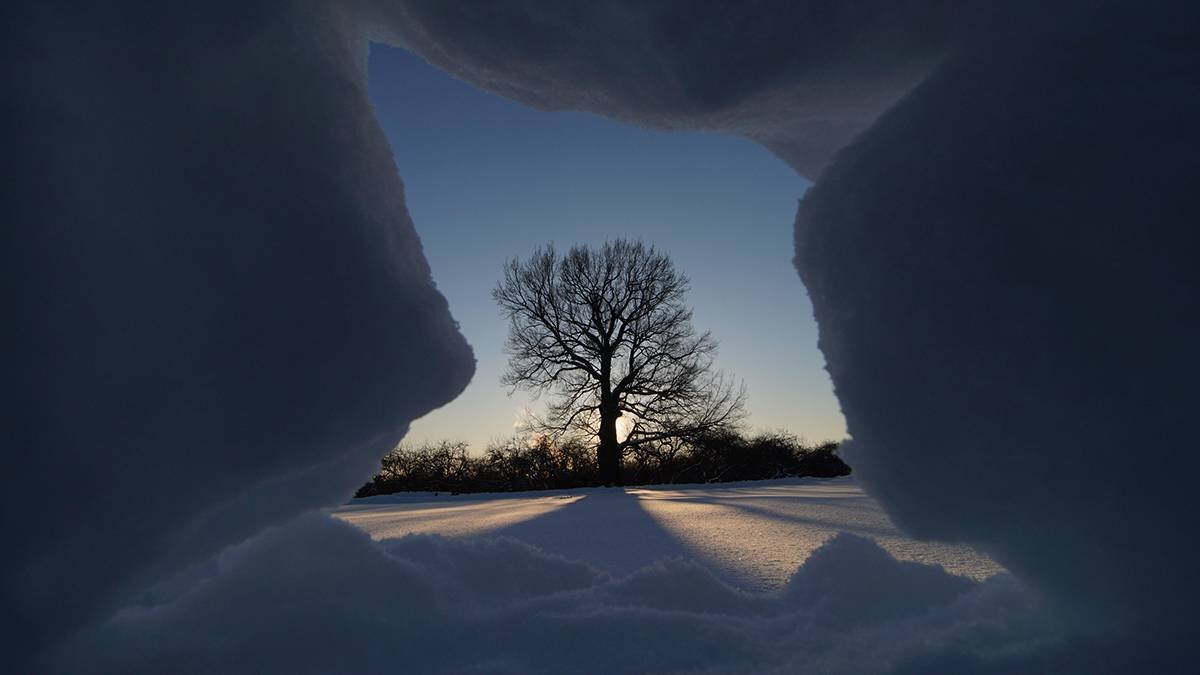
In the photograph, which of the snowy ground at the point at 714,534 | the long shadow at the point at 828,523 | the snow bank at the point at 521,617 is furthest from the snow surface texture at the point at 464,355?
the long shadow at the point at 828,523

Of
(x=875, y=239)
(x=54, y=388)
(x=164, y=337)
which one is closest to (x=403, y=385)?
(x=164, y=337)

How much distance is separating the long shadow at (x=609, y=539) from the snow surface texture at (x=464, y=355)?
61 centimetres

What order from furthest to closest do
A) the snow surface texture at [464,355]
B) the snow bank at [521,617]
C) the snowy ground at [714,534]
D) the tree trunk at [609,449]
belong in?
1. the tree trunk at [609,449]
2. the snowy ground at [714,534]
3. the snow bank at [521,617]
4. the snow surface texture at [464,355]

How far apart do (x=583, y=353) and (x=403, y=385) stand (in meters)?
9.80

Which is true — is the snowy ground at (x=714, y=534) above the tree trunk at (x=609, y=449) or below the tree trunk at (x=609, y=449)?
below

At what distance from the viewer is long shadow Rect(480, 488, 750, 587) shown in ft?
6.84

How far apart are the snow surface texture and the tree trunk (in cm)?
885

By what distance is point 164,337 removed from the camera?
104 cm

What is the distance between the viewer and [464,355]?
5.03ft

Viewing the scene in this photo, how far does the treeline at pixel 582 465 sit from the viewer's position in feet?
35.4

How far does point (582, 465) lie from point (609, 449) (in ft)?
4.70

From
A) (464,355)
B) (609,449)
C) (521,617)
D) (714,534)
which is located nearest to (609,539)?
(714,534)

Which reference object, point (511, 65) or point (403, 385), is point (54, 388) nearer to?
point (403, 385)

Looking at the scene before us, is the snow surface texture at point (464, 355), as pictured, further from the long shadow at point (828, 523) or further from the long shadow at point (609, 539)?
the long shadow at point (828, 523)
